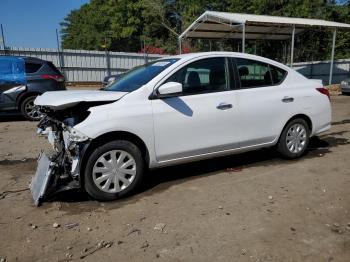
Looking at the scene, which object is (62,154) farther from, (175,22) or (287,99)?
(175,22)

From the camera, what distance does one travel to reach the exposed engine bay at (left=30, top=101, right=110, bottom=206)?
4035 mm

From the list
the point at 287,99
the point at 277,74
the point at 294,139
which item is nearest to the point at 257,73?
the point at 277,74

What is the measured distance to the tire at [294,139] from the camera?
18.5ft

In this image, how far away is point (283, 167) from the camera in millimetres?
5457

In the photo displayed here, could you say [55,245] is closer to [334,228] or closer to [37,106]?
[37,106]

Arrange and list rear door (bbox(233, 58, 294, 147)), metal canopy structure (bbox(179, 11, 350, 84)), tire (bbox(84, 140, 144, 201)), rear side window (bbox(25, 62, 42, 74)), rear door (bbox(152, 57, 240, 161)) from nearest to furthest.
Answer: tire (bbox(84, 140, 144, 201)), rear door (bbox(152, 57, 240, 161)), rear door (bbox(233, 58, 294, 147)), rear side window (bbox(25, 62, 42, 74)), metal canopy structure (bbox(179, 11, 350, 84))

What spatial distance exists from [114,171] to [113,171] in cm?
1

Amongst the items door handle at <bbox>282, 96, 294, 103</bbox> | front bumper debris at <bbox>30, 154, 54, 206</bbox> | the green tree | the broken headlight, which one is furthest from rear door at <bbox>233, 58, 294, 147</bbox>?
the green tree

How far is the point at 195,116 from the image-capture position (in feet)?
15.2

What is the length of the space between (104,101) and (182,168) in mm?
1858

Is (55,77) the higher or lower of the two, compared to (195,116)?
higher

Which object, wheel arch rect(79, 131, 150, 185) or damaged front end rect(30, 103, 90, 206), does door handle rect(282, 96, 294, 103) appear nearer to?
wheel arch rect(79, 131, 150, 185)

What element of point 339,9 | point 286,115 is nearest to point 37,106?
point 286,115

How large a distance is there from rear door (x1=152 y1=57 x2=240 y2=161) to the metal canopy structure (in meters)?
12.7
